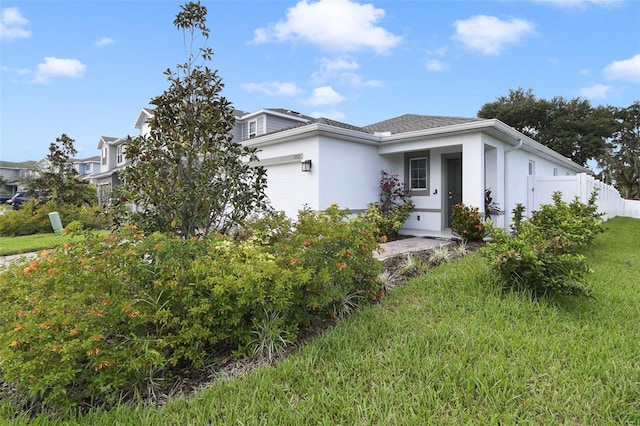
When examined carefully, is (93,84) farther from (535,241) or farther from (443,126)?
(535,241)

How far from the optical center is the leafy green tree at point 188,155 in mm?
4368

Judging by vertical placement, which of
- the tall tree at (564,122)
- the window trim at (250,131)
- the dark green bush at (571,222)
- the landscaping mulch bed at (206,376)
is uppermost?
the tall tree at (564,122)

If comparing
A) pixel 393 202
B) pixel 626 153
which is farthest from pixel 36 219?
pixel 626 153

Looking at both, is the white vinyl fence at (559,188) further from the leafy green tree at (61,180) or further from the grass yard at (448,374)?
the leafy green tree at (61,180)

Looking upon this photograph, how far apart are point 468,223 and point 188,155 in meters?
6.27

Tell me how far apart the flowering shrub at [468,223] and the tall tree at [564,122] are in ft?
77.8

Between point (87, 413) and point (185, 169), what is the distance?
3.02 metres

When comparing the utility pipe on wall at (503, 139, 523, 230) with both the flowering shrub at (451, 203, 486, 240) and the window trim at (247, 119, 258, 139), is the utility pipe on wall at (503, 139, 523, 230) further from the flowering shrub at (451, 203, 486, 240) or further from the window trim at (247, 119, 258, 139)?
the window trim at (247, 119, 258, 139)

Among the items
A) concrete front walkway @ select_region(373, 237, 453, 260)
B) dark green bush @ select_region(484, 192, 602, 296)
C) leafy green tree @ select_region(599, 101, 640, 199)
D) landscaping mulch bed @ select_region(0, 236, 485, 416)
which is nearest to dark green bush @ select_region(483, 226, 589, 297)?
dark green bush @ select_region(484, 192, 602, 296)

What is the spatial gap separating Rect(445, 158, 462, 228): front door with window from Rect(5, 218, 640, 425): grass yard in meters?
6.17

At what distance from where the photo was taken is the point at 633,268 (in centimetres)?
532

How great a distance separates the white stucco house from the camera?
8258mm

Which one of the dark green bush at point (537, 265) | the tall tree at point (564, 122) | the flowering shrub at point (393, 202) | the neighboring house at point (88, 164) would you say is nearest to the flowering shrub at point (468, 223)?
the flowering shrub at point (393, 202)

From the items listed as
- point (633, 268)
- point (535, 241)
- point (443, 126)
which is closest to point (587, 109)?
point (443, 126)
